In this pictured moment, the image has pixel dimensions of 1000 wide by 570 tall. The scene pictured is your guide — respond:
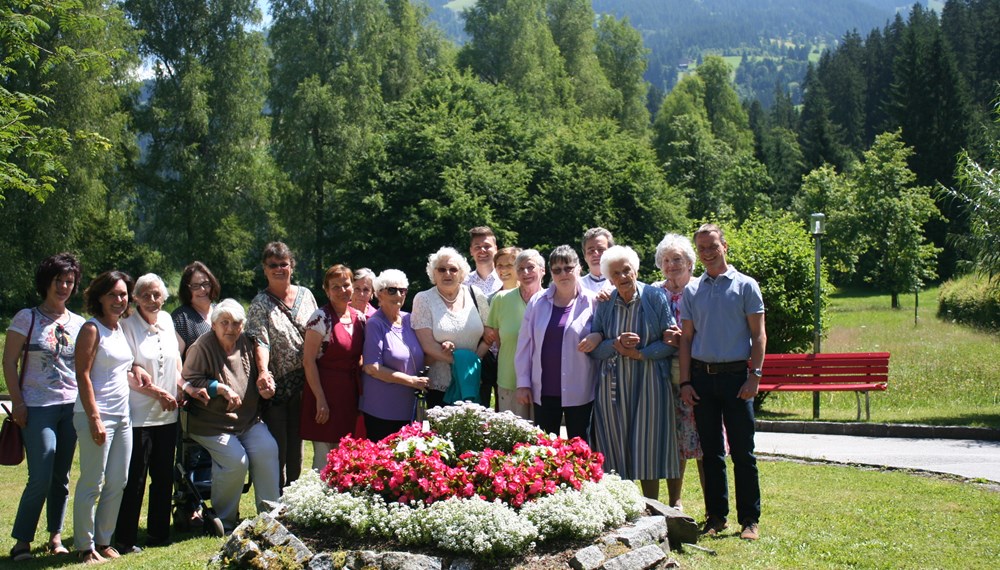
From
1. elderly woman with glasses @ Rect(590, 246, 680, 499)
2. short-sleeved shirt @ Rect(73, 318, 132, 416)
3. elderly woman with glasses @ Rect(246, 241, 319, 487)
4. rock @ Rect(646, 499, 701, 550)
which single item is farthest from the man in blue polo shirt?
short-sleeved shirt @ Rect(73, 318, 132, 416)

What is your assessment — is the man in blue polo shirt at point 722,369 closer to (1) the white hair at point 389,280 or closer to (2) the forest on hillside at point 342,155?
(1) the white hair at point 389,280

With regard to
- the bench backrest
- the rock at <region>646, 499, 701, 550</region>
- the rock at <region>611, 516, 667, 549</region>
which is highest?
the bench backrest

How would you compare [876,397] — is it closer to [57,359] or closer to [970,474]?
[970,474]

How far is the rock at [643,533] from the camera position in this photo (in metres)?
5.43

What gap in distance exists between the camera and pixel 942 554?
5996 millimetres

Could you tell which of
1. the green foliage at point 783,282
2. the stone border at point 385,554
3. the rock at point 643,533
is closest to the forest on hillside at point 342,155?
the green foliage at point 783,282

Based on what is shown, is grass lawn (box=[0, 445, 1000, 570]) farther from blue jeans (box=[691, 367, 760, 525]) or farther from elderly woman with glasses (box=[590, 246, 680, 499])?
elderly woman with glasses (box=[590, 246, 680, 499])

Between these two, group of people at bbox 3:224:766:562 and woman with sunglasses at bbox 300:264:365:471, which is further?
woman with sunglasses at bbox 300:264:365:471

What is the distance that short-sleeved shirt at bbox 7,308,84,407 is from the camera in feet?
21.6

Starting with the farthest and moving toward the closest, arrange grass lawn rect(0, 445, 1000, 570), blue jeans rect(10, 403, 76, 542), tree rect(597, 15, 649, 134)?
1. tree rect(597, 15, 649, 134)
2. blue jeans rect(10, 403, 76, 542)
3. grass lawn rect(0, 445, 1000, 570)

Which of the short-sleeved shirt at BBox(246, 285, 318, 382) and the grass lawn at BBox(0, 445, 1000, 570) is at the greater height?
the short-sleeved shirt at BBox(246, 285, 318, 382)

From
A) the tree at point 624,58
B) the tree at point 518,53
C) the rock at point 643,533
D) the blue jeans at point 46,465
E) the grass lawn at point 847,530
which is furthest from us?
the tree at point 624,58

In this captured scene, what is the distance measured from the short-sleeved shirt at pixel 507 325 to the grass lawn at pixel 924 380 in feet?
26.4

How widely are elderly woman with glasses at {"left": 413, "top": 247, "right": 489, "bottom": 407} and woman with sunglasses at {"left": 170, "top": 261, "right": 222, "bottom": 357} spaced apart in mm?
1598
